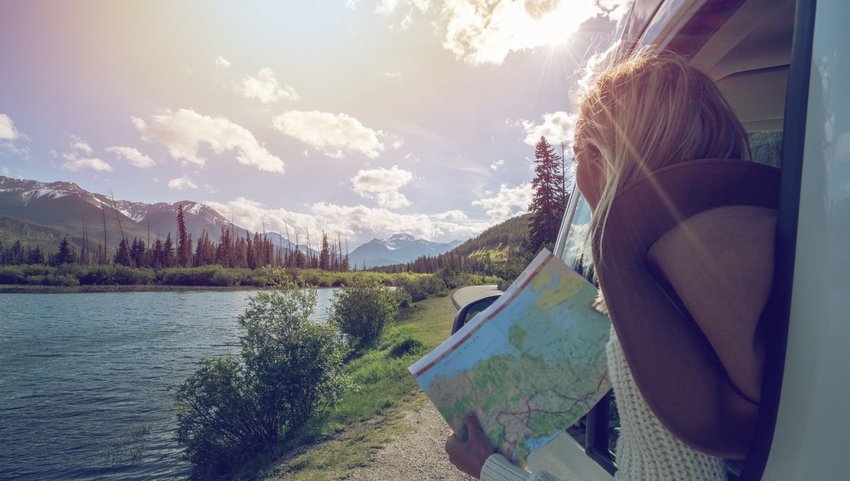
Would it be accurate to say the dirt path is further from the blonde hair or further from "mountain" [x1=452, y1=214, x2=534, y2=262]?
"mountain" [x1=452, y1=214, x2=534, y2=262]

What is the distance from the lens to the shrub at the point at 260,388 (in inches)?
419

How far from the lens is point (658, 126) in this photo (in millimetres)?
921

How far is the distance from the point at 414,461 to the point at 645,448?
268 inches

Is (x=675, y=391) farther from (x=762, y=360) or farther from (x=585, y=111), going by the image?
(x=585, y=111)

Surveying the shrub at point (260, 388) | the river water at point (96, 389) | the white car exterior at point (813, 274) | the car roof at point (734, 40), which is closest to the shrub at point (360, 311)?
the river water at point (96, 389)

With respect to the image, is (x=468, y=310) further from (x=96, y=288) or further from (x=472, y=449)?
(x=96, y=288)

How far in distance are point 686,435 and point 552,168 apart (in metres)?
21.0

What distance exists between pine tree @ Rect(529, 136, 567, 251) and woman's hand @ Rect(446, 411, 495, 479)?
17.7 meters

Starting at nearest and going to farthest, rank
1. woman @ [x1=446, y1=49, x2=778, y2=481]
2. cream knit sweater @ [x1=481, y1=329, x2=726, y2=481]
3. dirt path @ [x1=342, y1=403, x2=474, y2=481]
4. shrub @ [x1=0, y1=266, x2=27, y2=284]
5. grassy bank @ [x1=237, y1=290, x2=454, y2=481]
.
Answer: woman @ [x1=446, y1=49, x2=778, y2=481], cream knit sweater @ [x1=481, y1=329, x2=726, y2=481], dirt path @ [x1=342, y1=403, x2=474, y2=481], grassy bank @ [x1=237, y1=290, x2=454, y2=481], shrub @ [x1=0, y1=266, x2=27, y2=284]

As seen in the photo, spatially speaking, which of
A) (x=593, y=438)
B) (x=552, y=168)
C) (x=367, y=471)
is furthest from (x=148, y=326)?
(x=593, y=438)

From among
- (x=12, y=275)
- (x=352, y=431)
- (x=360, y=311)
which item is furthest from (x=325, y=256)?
(x=352, y=431)

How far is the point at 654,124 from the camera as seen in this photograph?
3.05 ft

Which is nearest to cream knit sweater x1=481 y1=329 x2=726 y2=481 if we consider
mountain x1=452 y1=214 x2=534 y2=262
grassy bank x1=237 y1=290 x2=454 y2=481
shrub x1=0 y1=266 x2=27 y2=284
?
grassy bank x1=237 y1=290 x2=454 y2=481

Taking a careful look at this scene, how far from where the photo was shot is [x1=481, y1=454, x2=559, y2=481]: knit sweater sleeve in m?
1.12
